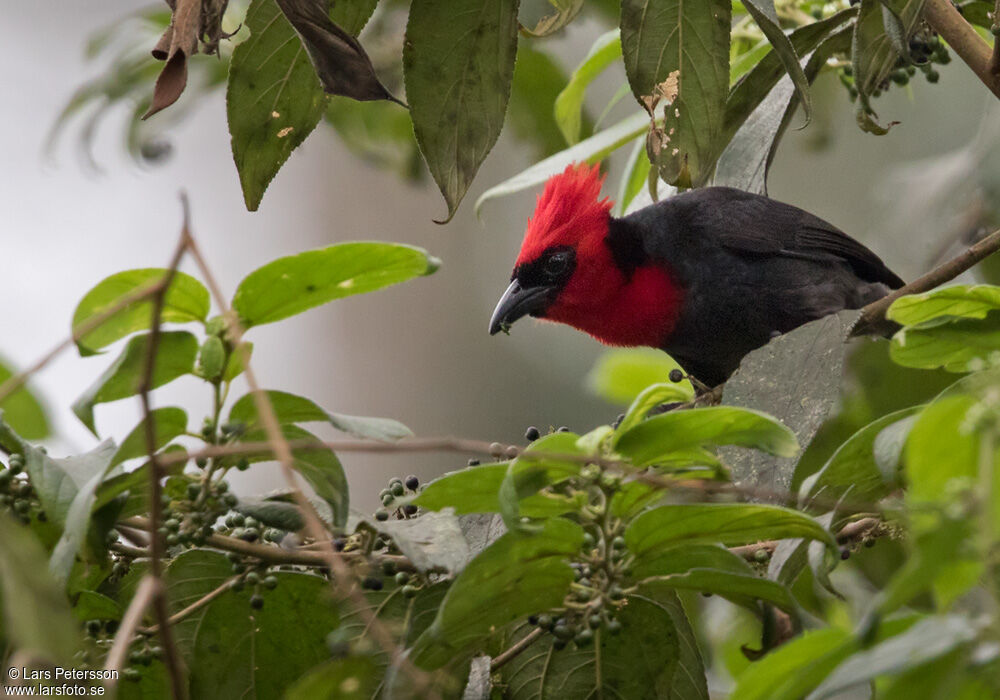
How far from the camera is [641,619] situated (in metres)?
1.63

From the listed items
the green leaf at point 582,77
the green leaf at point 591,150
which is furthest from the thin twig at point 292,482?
the green leaf at point 582,77

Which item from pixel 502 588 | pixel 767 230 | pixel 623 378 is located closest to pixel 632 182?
pixel 623 378

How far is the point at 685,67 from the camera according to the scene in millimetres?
1966

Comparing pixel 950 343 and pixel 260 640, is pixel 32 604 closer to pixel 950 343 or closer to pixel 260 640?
pixel 260 640

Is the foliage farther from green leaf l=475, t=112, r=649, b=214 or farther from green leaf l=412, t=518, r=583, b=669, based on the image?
green leaf l=475, t=112, r=649, b=214

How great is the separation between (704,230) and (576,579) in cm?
234

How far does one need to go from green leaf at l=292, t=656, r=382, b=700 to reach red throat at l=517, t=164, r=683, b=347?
2.54m

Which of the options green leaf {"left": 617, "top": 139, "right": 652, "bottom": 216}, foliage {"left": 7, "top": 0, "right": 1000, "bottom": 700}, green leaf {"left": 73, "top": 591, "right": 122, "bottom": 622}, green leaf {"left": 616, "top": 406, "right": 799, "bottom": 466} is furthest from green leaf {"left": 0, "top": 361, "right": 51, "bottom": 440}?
green leaf {"left": 617, "top": 139, "right": 652, "bottom": 216}

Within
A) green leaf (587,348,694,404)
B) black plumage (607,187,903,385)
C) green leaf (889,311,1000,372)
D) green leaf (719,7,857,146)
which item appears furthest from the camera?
black plumage (607,187,903,385)

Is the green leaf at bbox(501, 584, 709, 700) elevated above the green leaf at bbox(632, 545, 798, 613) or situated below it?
below

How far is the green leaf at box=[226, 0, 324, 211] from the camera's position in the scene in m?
1.97

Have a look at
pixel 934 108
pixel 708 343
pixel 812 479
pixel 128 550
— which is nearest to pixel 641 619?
pixel 812 479

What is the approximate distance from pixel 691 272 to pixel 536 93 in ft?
2.60

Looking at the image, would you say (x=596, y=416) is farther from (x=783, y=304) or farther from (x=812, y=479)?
(x=812, y=479)
